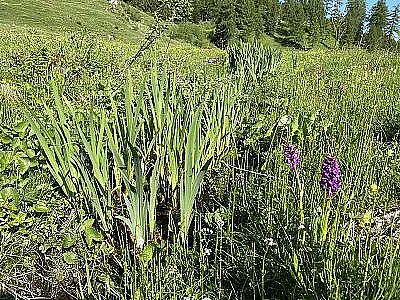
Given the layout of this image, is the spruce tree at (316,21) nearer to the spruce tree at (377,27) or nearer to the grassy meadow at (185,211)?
the spruce tree at (377,27)

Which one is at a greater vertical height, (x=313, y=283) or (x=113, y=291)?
(x=313, y=283)

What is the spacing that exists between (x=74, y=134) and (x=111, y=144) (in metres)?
0.58

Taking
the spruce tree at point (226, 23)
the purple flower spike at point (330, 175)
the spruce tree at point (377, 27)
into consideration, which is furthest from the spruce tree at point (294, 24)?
the purple flower spike at point (330, 175)

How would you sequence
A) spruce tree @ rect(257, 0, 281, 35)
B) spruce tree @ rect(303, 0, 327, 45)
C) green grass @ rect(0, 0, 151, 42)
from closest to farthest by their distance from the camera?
green grass @ rect(0, 0, 151, 42) < spruce tree @ rect(303, 0, 327, 45) < spruce tree @ rect(257, 0, 281, 35)

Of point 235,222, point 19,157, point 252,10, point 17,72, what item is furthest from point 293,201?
point 252,10

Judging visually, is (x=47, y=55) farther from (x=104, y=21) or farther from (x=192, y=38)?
(x=192, y=38)

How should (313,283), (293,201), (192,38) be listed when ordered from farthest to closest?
(192,38), (293,201), (313,283)

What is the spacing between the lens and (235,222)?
2.06 metres

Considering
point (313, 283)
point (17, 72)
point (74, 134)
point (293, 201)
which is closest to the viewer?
point (313, 283)

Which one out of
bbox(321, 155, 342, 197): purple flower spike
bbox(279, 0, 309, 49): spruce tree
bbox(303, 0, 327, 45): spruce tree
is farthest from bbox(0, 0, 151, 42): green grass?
bbox(279, 0, 309, 49): spruce tree

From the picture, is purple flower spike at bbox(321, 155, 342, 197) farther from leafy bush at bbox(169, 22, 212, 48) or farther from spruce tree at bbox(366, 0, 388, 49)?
leafy bush at bbox(169, 22, 212, 48)

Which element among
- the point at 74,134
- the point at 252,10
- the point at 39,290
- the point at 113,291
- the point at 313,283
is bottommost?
the point at 39,290

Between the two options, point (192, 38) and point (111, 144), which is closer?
point (111, 144)

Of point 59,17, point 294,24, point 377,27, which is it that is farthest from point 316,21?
point 377,27
